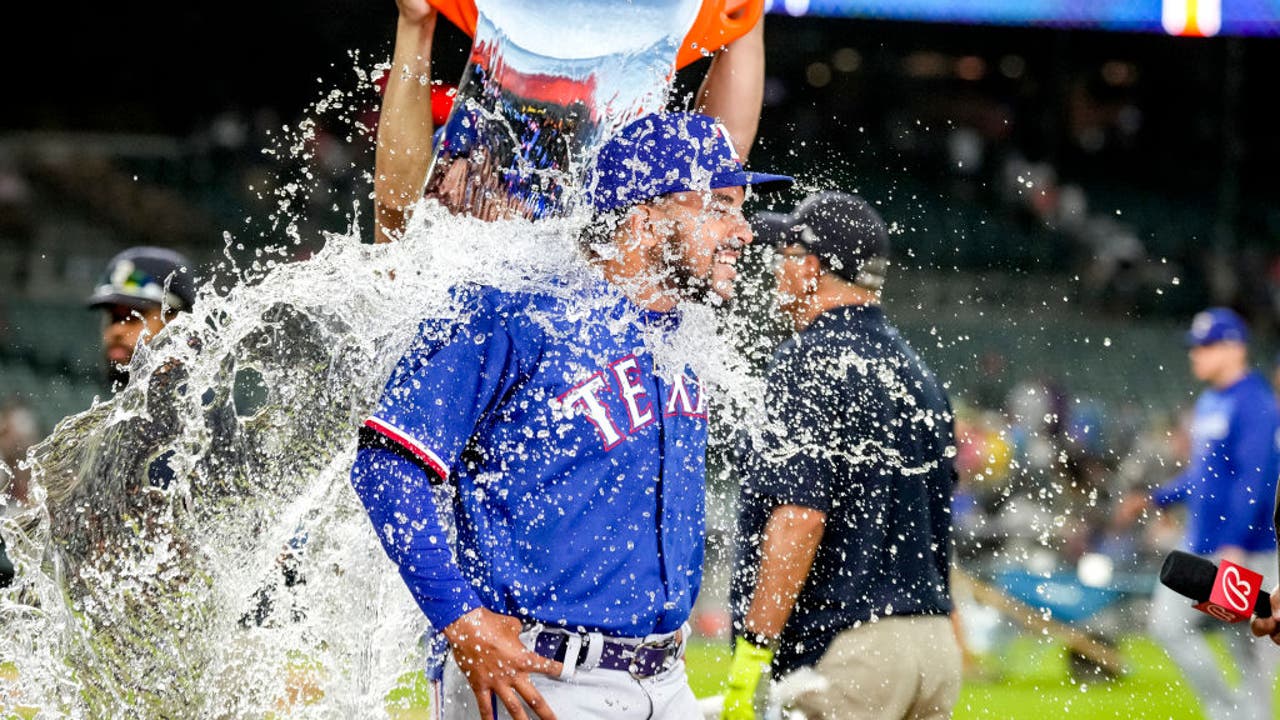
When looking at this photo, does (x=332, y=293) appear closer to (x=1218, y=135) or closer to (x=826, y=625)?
(x=826, y=625)

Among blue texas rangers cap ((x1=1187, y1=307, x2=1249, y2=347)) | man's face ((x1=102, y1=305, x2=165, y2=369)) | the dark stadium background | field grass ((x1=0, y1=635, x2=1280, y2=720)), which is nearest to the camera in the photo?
man's face ((x1=102, y1=305, x2=165, y2=369))

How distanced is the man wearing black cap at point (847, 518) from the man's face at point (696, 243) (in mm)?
1145

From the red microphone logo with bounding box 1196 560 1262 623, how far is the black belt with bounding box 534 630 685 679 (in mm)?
1160

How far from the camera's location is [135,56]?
20.4 meters

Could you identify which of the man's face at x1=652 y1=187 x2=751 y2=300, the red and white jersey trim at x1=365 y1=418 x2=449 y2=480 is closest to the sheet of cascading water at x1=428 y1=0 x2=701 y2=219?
the man's face at x1=652 y1=187 x2=751 y2=300

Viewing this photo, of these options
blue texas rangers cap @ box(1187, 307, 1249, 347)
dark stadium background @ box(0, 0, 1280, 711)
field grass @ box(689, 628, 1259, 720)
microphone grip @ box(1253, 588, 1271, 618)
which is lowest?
field grass @ box(689, 628, 1259, 720)

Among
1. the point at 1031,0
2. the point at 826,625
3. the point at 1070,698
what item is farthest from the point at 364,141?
the point at 826,625

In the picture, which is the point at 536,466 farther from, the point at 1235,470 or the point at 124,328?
the point at 1235,470

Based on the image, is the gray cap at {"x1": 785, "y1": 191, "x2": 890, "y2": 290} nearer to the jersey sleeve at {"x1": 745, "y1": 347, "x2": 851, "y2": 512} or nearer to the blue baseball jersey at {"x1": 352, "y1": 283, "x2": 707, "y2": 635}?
the jersey sleeve at {"x1": 745, "y1": 347, "x2": 851, "y2": 512}

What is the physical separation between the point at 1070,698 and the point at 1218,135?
14844 mm

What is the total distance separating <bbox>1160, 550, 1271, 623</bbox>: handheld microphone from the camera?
3.23 m

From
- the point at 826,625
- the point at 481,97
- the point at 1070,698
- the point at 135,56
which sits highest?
the point at 135,56

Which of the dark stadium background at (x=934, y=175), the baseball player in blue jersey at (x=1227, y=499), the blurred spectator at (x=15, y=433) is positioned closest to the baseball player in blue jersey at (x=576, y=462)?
the baseball player in blue jersey at (x=1227, y=499)

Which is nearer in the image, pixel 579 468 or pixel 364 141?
pixel 579 468
